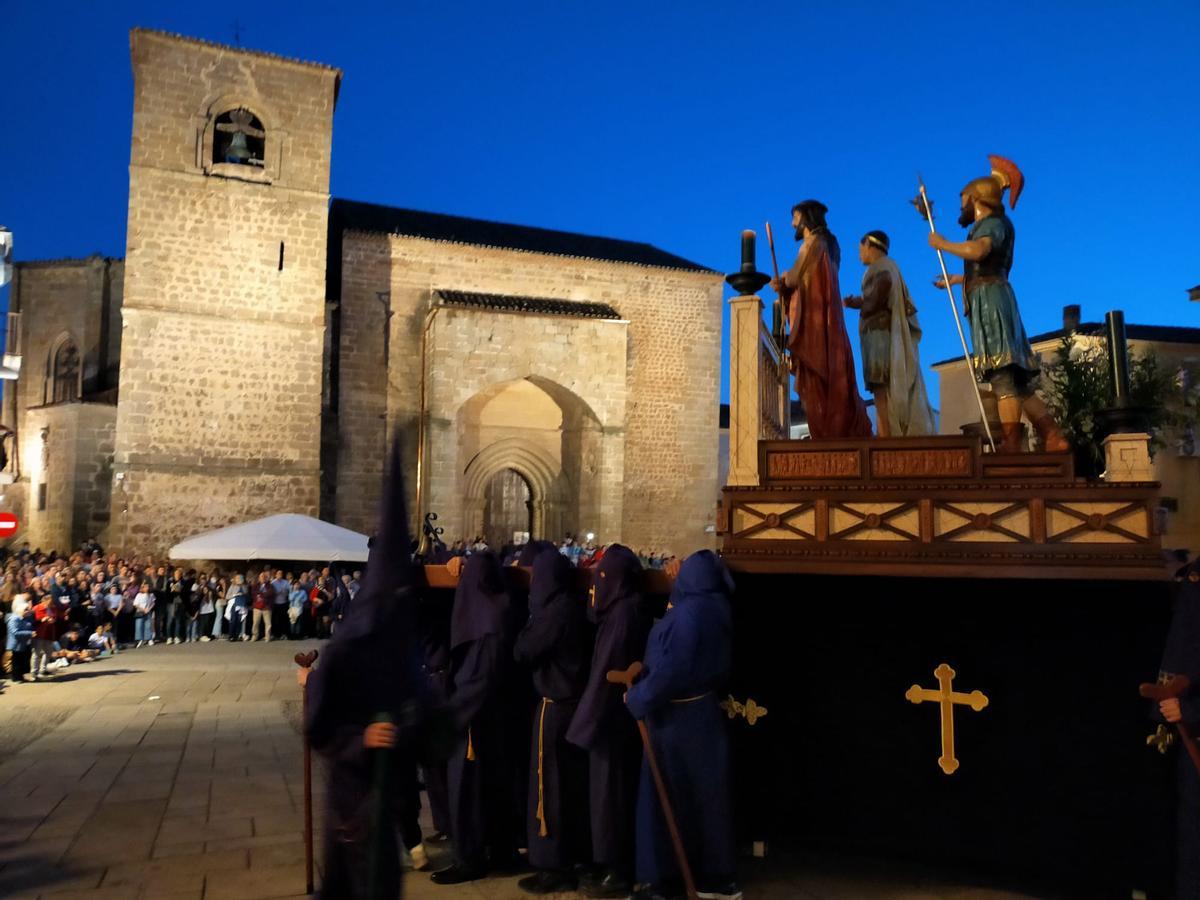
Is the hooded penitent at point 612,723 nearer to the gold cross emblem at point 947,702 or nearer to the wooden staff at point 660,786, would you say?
the wooden staff at point 660,786

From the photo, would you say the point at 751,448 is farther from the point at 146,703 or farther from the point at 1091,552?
the point at 146,703

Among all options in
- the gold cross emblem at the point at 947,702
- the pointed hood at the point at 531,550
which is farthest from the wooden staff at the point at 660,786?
the gold cross emblem at the point at 947,702

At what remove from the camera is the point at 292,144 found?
22.3 metres

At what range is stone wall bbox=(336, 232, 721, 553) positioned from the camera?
23750 millimetres

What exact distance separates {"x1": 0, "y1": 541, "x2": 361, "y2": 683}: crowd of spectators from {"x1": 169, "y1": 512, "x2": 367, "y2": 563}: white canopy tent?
58 centimetres

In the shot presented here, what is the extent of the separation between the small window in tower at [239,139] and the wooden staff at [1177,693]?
22.1 meters

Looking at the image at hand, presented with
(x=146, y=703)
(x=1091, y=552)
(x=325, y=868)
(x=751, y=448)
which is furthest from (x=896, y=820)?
(x=146, y=703)

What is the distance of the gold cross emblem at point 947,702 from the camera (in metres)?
4.28

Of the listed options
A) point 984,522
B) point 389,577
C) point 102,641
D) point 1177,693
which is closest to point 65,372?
point 102,641

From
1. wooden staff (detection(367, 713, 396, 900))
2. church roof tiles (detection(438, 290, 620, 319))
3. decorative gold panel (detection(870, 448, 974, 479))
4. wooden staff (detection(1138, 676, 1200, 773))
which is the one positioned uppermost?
church roof tiles (detection(438, 290, 620, 319))

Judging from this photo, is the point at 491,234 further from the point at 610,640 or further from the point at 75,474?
the point at 610,640

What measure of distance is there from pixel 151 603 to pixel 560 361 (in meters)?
11.9

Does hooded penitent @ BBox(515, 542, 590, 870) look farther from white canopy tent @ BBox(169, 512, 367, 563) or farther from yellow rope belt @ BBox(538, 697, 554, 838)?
white canopy tent @ BBox(169, 512, 367, 563)

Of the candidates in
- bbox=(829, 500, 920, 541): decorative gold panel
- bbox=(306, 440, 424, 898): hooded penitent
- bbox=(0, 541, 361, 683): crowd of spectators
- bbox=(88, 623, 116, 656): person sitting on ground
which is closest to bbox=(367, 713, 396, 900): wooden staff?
bbox=(306, 440, 424, 898): hooded penitent
